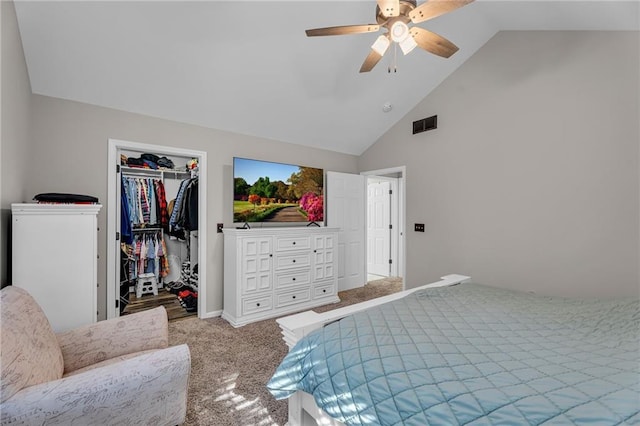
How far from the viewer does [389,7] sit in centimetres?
177

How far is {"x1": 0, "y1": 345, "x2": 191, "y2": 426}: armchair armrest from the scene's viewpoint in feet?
3.10

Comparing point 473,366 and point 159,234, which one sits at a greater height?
point 159,234

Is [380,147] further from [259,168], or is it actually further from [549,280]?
[549,280]

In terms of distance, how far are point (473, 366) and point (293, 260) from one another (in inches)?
106

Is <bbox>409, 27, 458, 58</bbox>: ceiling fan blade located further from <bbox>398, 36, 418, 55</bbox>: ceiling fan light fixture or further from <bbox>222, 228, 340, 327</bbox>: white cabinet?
<bbox>222, 228, 340, 327</bbox>: white cabinet

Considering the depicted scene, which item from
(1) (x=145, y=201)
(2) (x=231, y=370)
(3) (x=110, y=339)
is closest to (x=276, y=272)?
(2) (x=231, y=370)

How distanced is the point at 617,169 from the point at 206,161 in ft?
13.5

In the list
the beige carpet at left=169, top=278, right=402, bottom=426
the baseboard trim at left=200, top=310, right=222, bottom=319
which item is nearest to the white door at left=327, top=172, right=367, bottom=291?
the beige carpet at left=169, top=278, right=402, bottom=426

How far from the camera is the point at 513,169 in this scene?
307 centimetres

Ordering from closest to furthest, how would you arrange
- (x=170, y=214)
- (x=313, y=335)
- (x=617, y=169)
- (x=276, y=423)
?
(x=313, y=335), (x=276, y=423), (x=617, y=169), (x=170, y=214)

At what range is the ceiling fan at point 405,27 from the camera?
174 cm

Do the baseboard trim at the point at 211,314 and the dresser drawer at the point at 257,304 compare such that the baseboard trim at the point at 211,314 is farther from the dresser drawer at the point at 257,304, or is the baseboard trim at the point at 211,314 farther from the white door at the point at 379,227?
the white door at the point at 379,227

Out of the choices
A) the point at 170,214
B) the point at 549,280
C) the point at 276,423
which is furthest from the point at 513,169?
the point at 170,214

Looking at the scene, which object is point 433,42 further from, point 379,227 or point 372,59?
point 379,227
